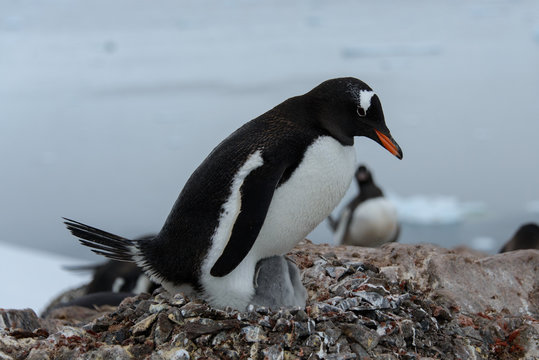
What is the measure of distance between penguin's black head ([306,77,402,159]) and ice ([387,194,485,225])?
5053mm

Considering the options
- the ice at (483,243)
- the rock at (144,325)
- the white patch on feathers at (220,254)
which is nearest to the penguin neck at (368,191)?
the ice at (483,243)

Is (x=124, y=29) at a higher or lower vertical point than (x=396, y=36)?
higher

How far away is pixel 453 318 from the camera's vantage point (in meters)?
2.26

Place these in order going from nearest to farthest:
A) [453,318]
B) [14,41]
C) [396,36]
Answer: [453,318]
[396,36]
[14,41]

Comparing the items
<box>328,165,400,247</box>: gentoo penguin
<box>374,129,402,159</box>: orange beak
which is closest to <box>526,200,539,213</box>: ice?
<box>328,165,400,247</box>: gentoo penguin

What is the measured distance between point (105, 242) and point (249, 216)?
441mm

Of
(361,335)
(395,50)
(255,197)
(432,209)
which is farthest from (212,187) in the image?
(395,50)

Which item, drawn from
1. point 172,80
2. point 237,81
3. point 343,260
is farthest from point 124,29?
point 343,260

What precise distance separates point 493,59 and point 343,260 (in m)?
10.7

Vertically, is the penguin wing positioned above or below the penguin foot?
above

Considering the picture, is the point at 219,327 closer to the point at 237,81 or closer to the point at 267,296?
the point at 267,296

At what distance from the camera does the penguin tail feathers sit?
2.09m

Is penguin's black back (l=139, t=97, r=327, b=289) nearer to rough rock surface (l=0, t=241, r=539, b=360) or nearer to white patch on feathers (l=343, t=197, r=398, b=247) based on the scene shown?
rough rock surface (l=0, t=241, r=539, b=360)

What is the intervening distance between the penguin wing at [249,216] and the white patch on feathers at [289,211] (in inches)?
1.8
